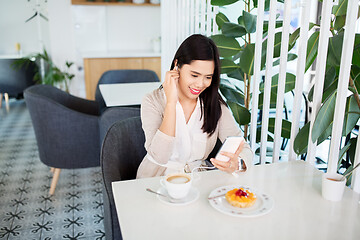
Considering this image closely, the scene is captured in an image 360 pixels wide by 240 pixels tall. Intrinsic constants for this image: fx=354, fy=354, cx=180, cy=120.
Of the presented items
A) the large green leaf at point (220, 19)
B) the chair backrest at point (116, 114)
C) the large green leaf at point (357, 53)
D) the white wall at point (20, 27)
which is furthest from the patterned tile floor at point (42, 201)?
the white wall at point (20, 27)

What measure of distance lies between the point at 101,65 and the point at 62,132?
2.89 meters

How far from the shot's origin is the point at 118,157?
1.59 meters

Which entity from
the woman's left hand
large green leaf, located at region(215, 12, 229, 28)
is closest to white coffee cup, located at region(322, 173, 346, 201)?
the woman's left hand

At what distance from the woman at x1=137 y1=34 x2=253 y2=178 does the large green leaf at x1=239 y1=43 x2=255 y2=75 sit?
0.17m

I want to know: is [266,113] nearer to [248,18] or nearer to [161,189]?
[248,18]

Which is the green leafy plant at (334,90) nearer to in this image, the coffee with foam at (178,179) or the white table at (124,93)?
the coffee with foam at (178,179)

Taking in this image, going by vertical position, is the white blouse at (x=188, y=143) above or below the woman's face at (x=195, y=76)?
below

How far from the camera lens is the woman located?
1.52 metres

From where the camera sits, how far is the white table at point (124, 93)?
2.66m

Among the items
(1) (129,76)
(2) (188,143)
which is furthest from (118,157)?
(1) (129,76)

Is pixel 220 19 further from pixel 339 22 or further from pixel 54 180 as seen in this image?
pixel 54 180

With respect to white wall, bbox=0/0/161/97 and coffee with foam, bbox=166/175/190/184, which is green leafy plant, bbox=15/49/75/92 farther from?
coffee with foam, bbox=166/175/190/184

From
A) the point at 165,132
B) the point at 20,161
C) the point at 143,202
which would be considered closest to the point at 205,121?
the point at 165,132

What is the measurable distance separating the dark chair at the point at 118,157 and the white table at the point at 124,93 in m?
0.97
